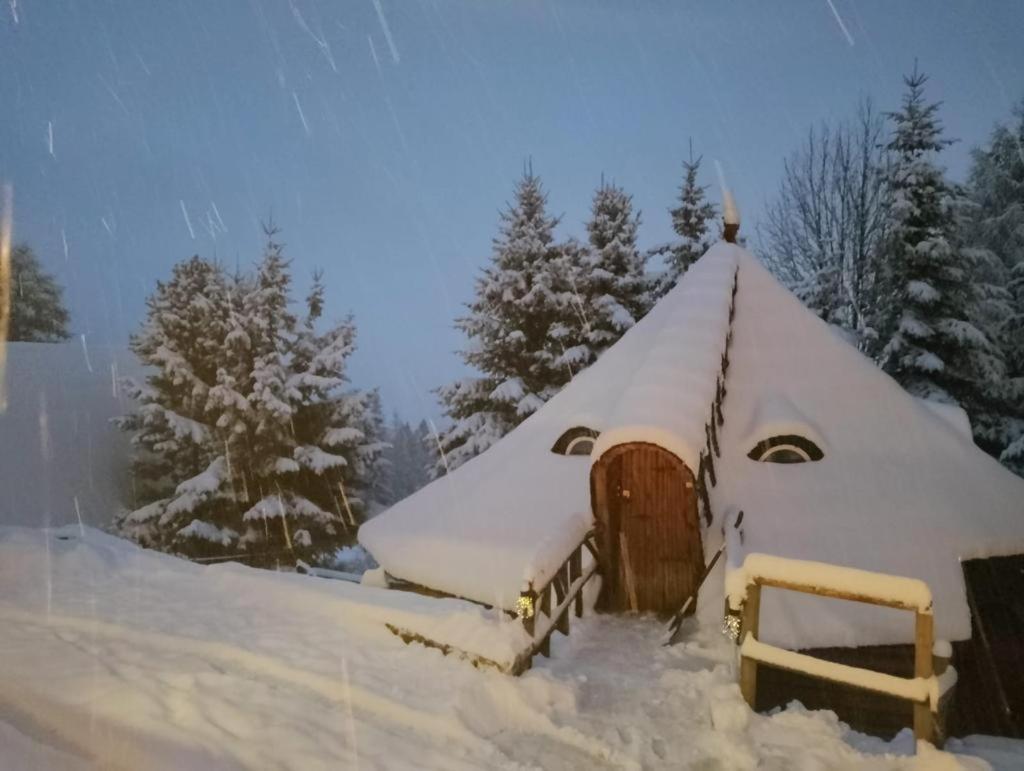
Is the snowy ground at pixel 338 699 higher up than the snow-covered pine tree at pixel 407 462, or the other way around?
the snowy ground at pixel 338 699

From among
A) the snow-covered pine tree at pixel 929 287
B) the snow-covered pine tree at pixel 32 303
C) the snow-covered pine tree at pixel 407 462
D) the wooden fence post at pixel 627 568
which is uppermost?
the snow-covered pine tree at pixel 32 303

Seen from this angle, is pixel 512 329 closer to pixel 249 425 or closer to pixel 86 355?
pixel 249 425

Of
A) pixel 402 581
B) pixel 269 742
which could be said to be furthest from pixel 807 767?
pixel 402 581

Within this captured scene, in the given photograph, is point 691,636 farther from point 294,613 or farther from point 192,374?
point 192,374

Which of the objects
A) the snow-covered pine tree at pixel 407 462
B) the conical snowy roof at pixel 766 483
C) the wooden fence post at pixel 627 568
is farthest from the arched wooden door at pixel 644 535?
the snow-covered pine tree at pixel 407 462

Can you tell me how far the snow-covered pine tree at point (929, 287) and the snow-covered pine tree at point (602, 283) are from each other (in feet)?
23.5

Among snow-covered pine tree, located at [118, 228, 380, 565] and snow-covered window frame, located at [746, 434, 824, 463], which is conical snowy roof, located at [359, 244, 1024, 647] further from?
snow-covered pine tree, located at [118, 228, 380, 565]

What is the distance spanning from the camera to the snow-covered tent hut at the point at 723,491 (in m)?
8.20

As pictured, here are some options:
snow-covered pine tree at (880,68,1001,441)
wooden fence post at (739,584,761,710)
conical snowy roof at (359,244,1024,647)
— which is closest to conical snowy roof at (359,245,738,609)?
conical snowy roof at (359,244,1024,647)

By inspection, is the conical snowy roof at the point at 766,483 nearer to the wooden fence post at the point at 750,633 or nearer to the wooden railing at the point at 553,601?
the wooden railing at the point at 553,601

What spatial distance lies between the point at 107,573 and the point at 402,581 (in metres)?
4.04

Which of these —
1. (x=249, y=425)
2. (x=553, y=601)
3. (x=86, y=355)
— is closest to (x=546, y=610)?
(x=553, y=601)

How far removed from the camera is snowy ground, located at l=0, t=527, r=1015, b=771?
183 inches

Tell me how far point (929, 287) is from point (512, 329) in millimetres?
10969
